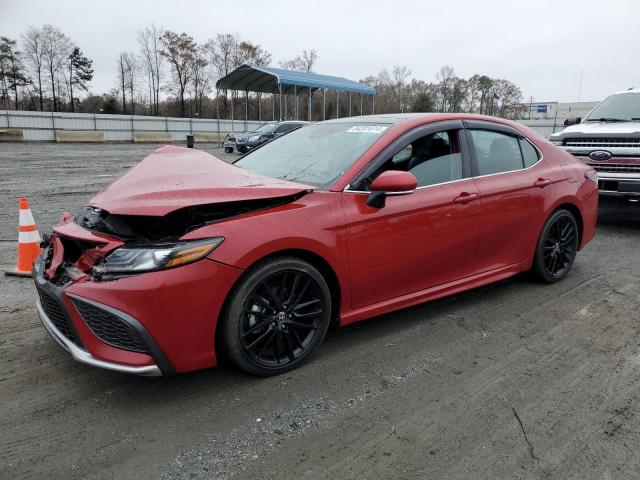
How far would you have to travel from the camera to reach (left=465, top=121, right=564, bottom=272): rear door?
395cm

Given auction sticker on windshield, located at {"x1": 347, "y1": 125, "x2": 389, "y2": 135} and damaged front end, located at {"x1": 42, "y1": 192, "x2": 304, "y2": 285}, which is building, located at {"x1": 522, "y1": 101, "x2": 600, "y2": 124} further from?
damaged front end, located at {"x1": 42, "y1": 192, "x2": 304, "y2": 285}

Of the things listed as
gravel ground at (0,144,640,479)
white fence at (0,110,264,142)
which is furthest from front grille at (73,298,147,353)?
white fence at (0,110,264,142)

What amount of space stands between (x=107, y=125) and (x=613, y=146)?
1349 inches

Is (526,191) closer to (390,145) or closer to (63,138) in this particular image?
(390,145)

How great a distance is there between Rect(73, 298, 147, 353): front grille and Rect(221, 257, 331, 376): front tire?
1.59 ft

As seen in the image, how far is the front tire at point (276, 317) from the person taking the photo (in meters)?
2.75

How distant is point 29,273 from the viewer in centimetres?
479

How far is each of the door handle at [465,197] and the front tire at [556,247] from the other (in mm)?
1123

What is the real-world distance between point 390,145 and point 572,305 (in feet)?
7.47

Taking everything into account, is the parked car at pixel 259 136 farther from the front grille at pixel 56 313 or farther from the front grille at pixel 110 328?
the front grille at pixel 110 328

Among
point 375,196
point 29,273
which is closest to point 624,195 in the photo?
point 375,196

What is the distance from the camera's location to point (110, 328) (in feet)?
8.18

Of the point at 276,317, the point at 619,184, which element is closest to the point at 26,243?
the point at 276,317

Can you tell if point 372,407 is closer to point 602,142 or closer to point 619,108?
point 602,142
